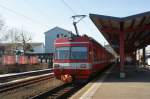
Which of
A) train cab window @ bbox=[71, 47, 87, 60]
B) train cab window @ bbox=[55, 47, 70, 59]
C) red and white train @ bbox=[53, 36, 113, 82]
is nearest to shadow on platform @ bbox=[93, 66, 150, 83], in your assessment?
red and white train @ bbox=[53, 36, 113, 82]

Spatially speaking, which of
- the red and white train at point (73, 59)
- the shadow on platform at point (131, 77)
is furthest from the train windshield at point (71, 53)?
the shadow on platform at point (131, 77)

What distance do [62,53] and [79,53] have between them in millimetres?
1082

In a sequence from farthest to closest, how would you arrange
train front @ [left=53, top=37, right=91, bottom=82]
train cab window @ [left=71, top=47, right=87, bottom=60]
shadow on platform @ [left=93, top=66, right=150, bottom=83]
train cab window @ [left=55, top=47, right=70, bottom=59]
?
shadow on platform @ [left=93, top=66, right=150, bottom=83] → train cab window @ [left=55, top=47, right=70, bottom=59] → train cab window @ [left=71, top=47, right=87, bottom=60] → train front @ [left=53, top=37, right=91, bottom=82]

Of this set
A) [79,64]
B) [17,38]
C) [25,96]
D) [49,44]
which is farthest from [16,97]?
[49,44]

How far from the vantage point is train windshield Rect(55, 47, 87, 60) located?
22.7m

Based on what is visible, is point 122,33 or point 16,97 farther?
point 122,33

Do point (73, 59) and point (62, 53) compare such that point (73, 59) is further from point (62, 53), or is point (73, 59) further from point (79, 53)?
point (62, 53)

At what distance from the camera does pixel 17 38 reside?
94438 mm

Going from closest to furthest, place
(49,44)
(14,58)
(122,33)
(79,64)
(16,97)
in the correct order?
(16,97)
(79,64)
(122,33)
(14,58)
(49,44)

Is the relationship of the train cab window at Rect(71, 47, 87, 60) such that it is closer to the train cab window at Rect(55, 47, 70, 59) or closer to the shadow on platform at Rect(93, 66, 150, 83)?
the train cab window at Rect(55, 47, 70, 59)

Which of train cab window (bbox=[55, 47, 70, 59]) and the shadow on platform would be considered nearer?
train cab window (bbox=[55, 47, 70, 59])

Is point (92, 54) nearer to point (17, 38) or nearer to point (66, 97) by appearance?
point (66, 97)

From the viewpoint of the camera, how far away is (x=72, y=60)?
22.7 m

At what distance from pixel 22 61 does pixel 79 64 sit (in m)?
36.5
